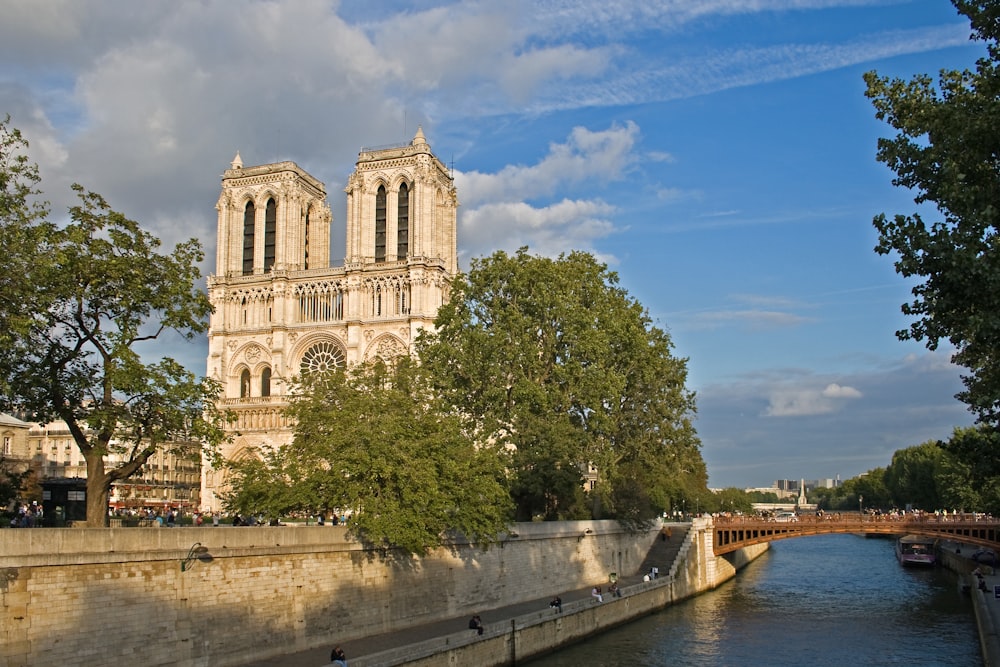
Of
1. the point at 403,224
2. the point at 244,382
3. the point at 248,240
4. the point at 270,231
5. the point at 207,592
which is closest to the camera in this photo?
the point at 207,592

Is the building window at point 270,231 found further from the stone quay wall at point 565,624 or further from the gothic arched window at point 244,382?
the stone quay wall at point 565,624

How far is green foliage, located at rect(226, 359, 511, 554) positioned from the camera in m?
27.3

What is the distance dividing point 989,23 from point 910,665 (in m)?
20.8

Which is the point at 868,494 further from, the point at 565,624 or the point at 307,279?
the point at 565,624

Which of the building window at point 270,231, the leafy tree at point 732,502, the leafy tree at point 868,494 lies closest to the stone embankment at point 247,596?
the building window at point 270,231

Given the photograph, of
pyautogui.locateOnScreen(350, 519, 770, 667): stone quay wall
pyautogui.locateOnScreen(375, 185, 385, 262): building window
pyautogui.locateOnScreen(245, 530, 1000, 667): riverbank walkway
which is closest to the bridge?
pyautogui.locateOnScreen(350, 519, 770, 667): stone quay wall

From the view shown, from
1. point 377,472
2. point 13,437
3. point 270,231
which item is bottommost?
point 377,472

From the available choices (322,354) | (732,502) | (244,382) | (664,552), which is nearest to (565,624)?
(664,552)

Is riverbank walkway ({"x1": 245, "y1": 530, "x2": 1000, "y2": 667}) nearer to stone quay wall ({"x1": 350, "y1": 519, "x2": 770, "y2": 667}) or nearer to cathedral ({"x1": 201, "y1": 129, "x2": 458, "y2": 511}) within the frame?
stone quay wall ({"x1": 350, "y1": 519, "x2": 770, "y2": 667})

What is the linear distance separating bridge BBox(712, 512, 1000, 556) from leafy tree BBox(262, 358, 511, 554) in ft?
84.8

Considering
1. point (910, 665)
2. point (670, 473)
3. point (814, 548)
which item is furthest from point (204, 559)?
point (814, 548)

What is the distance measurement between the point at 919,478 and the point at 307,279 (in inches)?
2228

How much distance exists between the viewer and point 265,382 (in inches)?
2790

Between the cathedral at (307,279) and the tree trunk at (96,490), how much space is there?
42821 millimetres
